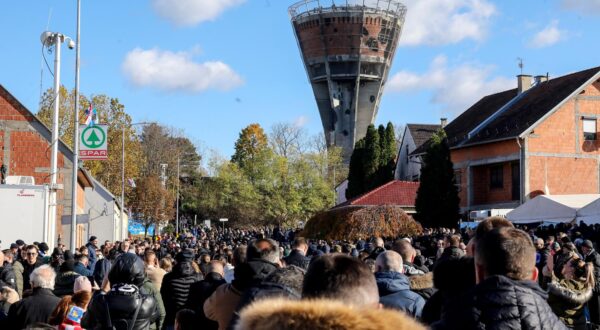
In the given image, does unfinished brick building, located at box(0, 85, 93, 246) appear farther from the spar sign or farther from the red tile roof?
the red tile roof

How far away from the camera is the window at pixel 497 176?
4875 cm

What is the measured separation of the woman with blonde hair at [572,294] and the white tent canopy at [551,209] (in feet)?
54.7

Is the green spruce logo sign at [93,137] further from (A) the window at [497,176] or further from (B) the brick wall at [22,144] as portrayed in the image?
(A) the window at [497,176]

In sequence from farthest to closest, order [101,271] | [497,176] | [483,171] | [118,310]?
1. [483,171]
2. [497,176]
3. [101,271]
4. [118,310]

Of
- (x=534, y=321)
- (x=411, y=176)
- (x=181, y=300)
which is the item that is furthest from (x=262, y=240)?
(x=411, y=176)

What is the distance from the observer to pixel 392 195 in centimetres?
5003

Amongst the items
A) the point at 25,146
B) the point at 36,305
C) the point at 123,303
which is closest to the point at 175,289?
the point at 36,305

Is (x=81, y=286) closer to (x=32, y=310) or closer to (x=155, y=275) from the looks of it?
(x=32, y=310)

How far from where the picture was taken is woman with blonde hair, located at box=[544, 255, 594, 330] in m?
9.73

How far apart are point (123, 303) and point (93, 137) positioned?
21604mm

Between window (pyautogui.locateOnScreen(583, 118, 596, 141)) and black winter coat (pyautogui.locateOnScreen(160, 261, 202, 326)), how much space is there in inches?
1617

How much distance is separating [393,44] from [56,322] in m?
91.8

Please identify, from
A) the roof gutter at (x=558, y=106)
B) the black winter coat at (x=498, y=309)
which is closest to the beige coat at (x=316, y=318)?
the black winter coat at (x=498, y=309)

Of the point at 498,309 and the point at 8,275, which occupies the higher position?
the point at 498,309
